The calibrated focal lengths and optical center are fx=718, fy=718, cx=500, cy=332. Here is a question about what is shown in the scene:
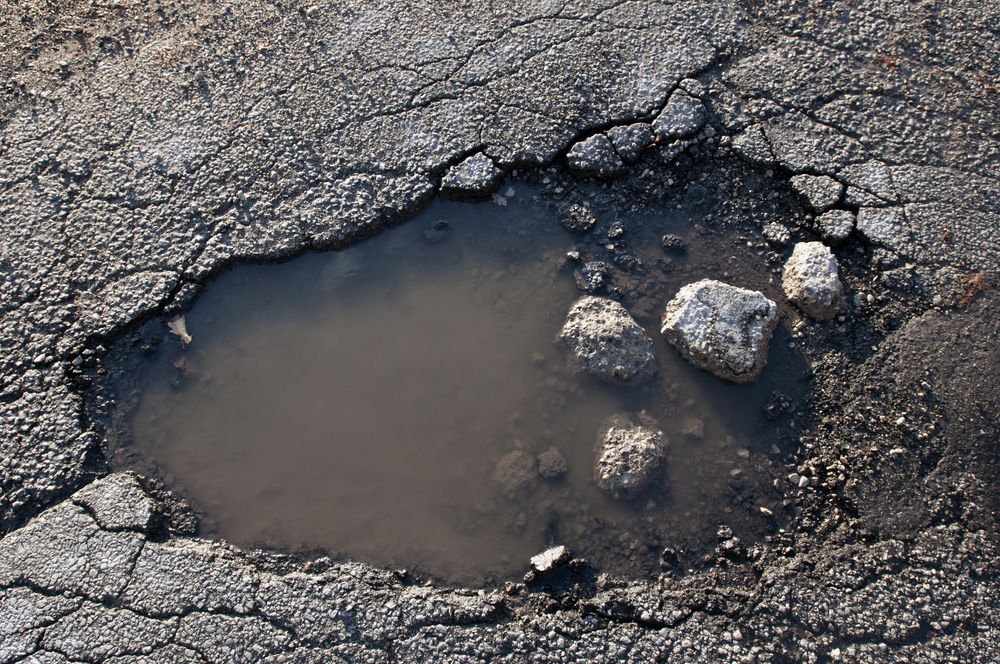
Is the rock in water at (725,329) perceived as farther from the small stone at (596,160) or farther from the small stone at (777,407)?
the small stone at (596,160)

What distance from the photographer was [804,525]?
2.85 meters

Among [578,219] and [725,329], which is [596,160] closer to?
[578,219]

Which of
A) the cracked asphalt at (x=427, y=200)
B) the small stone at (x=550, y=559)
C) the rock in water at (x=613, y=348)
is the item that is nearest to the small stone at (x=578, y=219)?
the cracked asphalt at (x=427, y=200)

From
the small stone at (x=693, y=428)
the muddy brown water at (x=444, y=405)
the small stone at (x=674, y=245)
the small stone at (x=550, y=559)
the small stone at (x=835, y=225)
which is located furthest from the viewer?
the small stone at (x=674, y=245)

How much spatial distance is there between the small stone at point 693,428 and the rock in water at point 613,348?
0.84 ft

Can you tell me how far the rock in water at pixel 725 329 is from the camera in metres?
3.06

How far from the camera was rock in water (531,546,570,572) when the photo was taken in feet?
9.16

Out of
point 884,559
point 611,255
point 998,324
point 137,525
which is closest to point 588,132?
point 611,255

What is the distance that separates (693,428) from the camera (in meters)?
3.06

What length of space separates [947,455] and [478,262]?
7.00ft

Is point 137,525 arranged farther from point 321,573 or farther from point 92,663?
point 321,573

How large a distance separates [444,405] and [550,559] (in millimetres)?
809

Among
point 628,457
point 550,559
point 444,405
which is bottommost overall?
point 550,559

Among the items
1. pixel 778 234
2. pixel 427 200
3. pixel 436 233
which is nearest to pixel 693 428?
pixel 778 234
